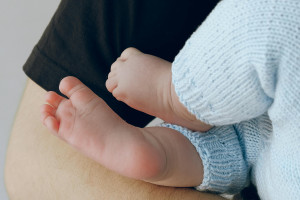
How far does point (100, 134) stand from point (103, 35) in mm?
155

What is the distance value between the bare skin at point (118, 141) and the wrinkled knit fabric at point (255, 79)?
3 centimetres

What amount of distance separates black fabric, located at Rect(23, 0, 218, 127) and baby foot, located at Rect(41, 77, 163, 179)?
79 millimetres

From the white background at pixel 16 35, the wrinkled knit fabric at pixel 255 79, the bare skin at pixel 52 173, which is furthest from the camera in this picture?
the white background at pixel 16 35

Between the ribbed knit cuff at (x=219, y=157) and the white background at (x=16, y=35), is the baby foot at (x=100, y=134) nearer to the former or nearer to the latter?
the ribbed knit cuff at (x=219, y=157)

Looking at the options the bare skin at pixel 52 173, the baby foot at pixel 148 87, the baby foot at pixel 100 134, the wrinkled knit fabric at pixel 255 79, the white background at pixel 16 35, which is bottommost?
the white background at pixel 16 35

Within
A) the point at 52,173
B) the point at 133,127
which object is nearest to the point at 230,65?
the point at 133,127

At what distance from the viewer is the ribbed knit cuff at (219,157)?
53 cm

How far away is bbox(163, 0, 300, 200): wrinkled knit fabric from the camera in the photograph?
39cm

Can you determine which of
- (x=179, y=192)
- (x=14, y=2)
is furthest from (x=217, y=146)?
(x=14, y=2)

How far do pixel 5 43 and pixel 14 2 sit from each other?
110mm

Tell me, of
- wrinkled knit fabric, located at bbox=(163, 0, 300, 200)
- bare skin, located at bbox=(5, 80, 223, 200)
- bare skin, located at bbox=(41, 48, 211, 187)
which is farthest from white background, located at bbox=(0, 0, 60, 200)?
wrinkled knit fabric, located at bbox=(163, 0, 300, 200)

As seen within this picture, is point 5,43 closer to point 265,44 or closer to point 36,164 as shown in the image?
point 36,164

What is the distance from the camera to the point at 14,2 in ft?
3.60

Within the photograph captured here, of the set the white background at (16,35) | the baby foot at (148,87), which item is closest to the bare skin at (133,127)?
the baby foot at (148,87)
